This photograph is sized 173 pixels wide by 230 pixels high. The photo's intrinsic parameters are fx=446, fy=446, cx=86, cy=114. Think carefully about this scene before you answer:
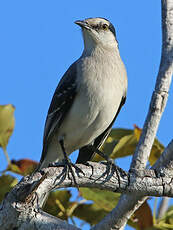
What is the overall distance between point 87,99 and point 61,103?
479 mm

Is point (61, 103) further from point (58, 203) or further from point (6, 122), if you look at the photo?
point (58, 203)

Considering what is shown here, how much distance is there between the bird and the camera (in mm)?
5832

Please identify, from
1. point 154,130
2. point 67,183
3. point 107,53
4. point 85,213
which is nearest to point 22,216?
point 67,183

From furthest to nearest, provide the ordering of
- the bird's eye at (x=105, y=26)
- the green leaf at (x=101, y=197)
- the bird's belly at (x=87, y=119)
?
the bird's eye at (x=105, y=26) < the bird's belly at (x=87, y=119) < the green leaf at (x=101, y=197)

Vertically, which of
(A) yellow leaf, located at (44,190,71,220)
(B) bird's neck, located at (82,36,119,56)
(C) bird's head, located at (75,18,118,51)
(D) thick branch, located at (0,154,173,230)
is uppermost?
(C) bird's head, located at (75,18,118,51)

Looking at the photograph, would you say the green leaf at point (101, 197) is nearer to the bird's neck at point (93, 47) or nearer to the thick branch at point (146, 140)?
the thick branch at point (146, 140)

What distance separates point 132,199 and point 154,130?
0.66 meters

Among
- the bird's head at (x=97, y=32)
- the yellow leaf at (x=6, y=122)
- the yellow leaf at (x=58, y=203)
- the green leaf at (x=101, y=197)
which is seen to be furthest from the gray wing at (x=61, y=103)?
the green leaf at (x=101, y=197)

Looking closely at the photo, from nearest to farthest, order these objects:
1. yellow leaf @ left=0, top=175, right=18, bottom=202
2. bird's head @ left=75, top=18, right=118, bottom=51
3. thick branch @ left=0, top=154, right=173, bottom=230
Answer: thick branch @ left=0, top=154, right=173, bottom=230 < yellow leaf @ left=0, top=175, right=18, bottom=202 < bird's head @ left=75, top=18, right=118, bottom=51

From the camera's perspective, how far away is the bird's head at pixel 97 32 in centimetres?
654

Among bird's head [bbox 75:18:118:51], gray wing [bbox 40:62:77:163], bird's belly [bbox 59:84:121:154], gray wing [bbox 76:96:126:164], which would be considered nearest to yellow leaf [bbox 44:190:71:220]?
bird's belly [bbox 59:84:121:154]

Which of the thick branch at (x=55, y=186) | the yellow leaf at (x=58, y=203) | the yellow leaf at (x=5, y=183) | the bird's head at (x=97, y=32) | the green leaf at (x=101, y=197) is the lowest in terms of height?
the yellow leaf at (x=58, y=203)

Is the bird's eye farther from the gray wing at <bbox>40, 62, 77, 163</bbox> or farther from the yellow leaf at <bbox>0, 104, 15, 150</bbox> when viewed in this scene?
the yellow leaf at <bbox>0, 104, 15, 150</bbox>

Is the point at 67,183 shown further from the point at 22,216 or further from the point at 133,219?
the point at 133,219
